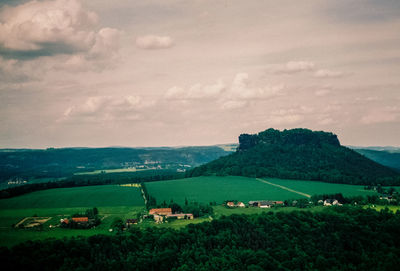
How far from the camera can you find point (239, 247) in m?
61.6

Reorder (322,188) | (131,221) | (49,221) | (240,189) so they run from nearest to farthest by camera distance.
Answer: (131,221) < (49,221) < (322,188) < (240,189)

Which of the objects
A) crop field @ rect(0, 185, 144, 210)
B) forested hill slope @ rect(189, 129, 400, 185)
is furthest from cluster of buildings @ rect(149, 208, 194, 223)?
forested hill slope @ rect(189, 129, 400, 185)

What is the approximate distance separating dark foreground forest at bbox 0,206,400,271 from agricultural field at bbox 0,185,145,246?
6.64m

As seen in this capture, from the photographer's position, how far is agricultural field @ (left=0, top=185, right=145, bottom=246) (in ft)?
210

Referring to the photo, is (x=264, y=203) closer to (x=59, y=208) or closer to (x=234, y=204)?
(x=234, y=204)

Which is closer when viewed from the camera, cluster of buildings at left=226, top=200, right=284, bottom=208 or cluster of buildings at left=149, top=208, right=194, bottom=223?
cluster of buildings at left=149, top=208, right=194, bottom=223

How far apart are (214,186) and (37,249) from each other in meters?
68.4

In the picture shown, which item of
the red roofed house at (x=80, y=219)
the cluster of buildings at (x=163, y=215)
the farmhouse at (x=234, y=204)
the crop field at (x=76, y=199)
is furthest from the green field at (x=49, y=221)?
the farmhouse at (x=234, y=204)

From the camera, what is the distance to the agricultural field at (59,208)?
63.9m

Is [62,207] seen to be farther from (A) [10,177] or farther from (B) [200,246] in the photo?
(A) [10,177]

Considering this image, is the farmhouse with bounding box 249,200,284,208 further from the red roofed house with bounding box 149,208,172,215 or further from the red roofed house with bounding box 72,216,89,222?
the red roofed house with bounding box 72,216,89,222

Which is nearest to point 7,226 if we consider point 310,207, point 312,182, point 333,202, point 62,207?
point 62,207

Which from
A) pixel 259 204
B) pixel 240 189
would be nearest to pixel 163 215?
pixel 259 204

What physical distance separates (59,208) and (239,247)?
46294 mm
